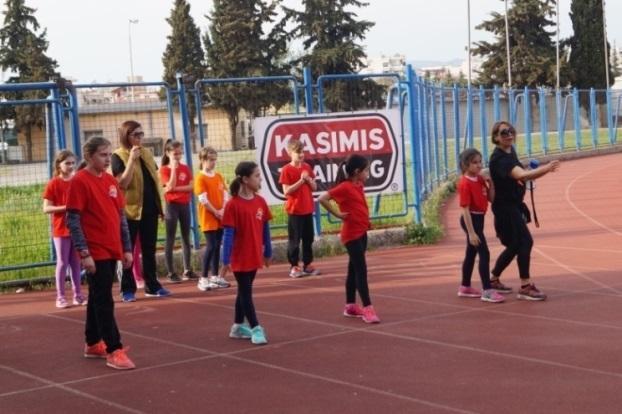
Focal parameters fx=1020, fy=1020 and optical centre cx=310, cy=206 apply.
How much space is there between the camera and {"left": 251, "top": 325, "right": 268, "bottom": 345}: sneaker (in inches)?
328

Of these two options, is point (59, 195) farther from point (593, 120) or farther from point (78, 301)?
point (593, 120)

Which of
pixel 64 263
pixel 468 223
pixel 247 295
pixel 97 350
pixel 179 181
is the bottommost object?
pixel 97 350

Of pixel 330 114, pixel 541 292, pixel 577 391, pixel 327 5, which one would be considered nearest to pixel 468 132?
pixel 330 114

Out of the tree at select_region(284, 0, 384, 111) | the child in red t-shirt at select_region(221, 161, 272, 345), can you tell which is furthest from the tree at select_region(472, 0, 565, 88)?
the child in red t-shirt at select_region(221, 161, 272, 345)

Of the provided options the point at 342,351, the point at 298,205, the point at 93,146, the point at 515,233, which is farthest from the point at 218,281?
the point at 93,146

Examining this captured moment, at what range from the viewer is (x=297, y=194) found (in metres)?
12.0

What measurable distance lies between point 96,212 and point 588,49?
215ft

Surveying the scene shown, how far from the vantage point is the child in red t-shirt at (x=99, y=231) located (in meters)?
7.59

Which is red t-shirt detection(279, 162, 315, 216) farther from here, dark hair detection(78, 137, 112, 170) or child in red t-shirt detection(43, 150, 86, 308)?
dark hair detection(78, 137, 112, 170)

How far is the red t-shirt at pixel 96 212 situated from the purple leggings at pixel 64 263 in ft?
9.16

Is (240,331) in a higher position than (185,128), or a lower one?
lower

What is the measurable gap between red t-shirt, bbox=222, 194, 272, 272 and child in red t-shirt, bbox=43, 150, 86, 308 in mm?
2494

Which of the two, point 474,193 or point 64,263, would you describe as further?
point 64,263

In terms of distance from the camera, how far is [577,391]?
21.7 ft
